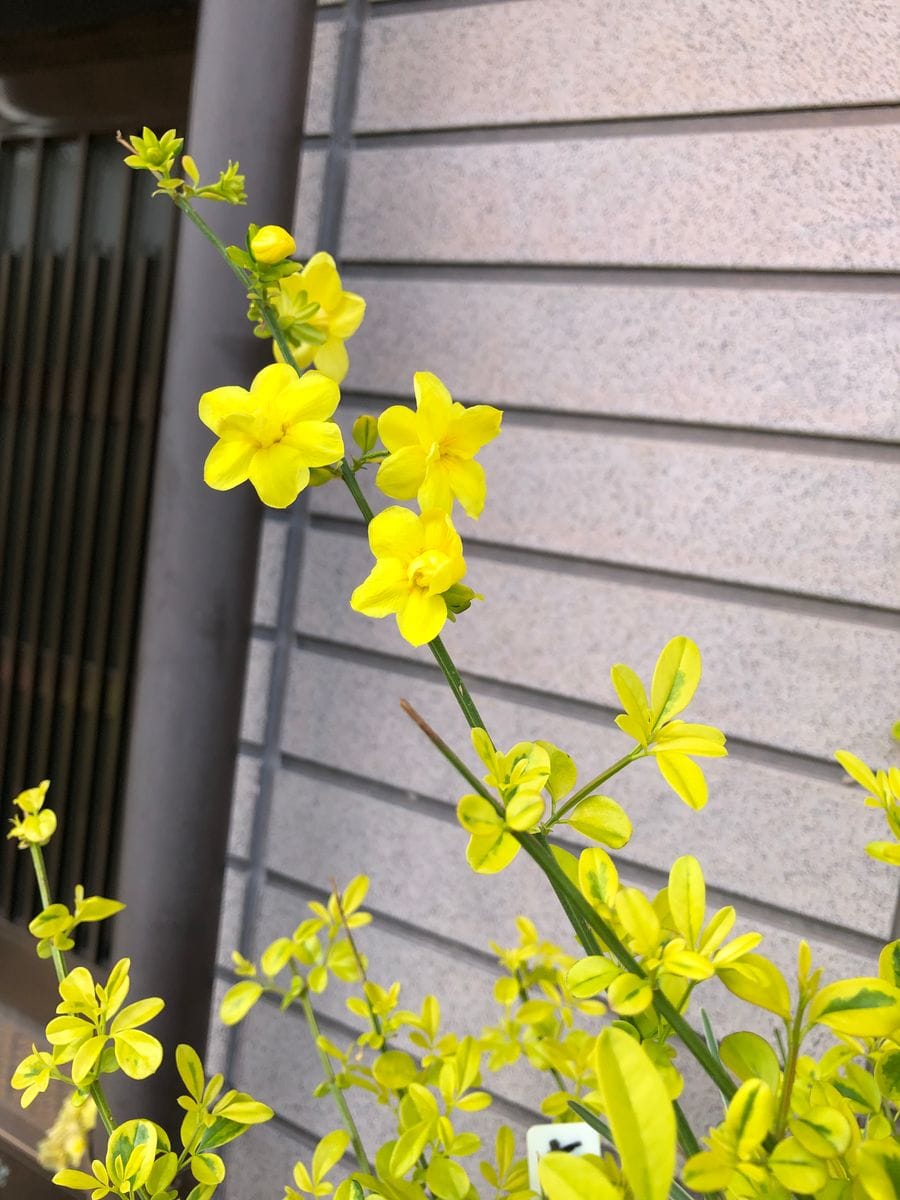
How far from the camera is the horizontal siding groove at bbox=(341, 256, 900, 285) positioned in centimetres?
137

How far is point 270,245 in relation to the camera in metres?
0.68

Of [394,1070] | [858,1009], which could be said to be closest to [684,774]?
[858,1009]

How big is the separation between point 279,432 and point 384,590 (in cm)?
13

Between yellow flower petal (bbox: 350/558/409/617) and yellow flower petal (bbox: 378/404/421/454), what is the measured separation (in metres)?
0.09

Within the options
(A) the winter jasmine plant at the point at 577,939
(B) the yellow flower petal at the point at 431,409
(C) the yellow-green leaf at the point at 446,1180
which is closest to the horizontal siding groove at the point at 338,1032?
(A) the winter jasmine plant at the point at 577,939

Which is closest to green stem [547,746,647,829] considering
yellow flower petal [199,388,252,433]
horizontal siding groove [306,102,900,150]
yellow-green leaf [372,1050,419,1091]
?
yellow flower petal [199,388,252,433]

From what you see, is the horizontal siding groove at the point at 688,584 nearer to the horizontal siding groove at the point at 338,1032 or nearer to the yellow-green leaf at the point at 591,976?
the horizontal siding groove at the point at 338,1032

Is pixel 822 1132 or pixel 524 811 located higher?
pixel 524 811

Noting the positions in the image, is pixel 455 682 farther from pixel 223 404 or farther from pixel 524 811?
pixel 223 404

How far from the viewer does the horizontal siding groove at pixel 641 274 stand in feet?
4.50

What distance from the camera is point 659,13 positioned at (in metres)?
1.48

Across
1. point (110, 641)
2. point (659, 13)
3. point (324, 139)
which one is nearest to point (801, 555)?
point (659, 13)

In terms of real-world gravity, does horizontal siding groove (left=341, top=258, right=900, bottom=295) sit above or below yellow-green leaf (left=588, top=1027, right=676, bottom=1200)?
above

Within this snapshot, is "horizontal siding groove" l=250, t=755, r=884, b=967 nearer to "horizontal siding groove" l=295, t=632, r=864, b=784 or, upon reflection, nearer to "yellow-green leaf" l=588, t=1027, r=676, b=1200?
"horizontal siding groove" l=295, t=632, r=864, b=784
